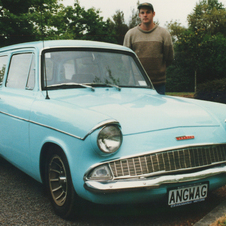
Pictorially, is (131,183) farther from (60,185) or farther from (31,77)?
(31,77)

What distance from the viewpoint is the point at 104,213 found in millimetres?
3074

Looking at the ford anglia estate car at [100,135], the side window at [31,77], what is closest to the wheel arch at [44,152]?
the ford anglia estate car at [100,135]

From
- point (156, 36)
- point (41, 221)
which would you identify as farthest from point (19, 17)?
point (41, 221)

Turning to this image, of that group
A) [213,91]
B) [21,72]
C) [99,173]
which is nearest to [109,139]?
[99,173]

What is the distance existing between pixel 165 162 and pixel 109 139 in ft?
1.59

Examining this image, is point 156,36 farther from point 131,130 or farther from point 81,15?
point 81,15

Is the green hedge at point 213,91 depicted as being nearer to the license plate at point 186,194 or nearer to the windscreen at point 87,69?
the windscreen at point 87,69

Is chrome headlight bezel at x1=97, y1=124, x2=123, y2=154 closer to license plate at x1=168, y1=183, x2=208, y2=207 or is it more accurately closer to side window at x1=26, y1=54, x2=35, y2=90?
license plate at x1=168, y1=183, x2=208, y2=207

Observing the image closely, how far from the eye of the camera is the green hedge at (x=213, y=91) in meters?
9.00

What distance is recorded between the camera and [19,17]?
2272 centimetres

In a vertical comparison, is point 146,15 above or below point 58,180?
above

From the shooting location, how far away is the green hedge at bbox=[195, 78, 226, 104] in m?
9.00

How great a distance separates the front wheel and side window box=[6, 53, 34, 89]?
1.14 metres

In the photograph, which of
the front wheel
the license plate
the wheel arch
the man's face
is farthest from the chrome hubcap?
the man's face
